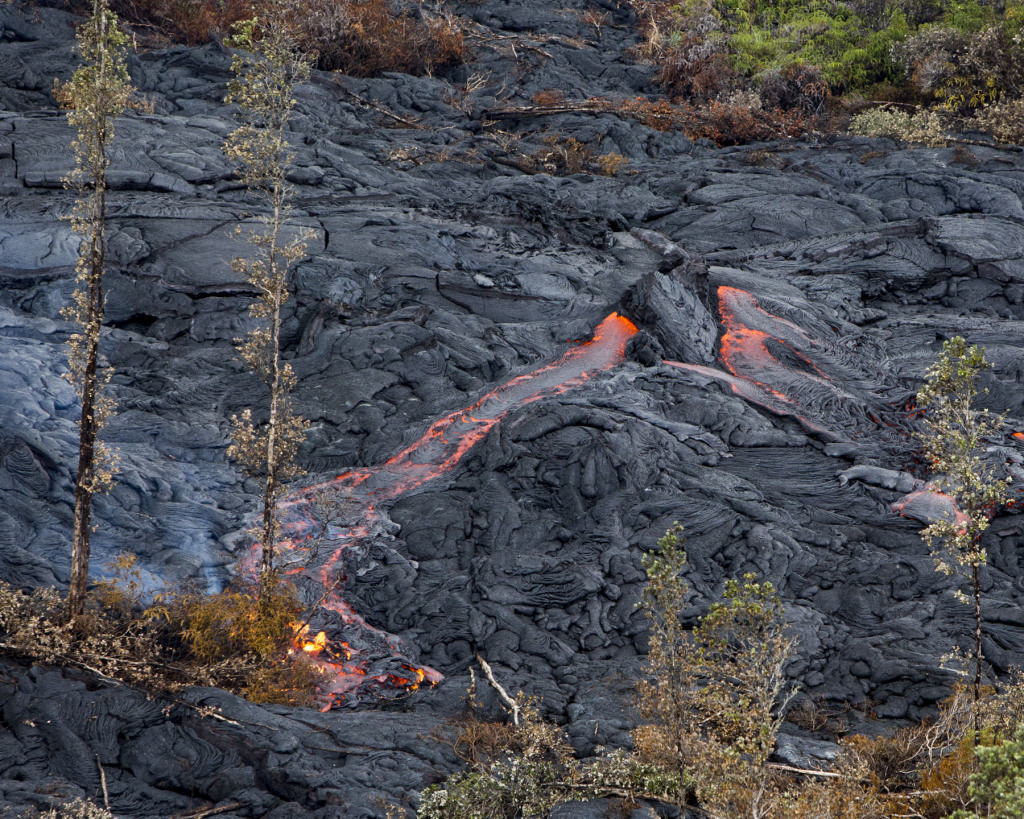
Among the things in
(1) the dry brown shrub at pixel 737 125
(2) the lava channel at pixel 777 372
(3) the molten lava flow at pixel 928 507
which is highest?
(1) the dry brown shrub at pixel 737 125

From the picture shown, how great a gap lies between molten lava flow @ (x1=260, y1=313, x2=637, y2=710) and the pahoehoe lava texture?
0.31 metres

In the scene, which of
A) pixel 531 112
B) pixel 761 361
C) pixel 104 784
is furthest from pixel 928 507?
pixel 531 112

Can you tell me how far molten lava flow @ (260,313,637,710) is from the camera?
48.4 ft

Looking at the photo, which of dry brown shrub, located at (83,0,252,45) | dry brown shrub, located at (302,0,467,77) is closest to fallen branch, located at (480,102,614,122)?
dry brown shrub, located at (302,0,467,77)

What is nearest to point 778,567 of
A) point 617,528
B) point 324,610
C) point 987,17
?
point 617,528

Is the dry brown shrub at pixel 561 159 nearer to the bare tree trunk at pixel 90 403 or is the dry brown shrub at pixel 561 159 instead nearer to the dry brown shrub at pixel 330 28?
the dry brown shrub at pixel 330 28

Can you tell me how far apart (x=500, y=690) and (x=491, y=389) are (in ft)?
28.6

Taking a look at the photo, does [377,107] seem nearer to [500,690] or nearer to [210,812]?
[500,690]

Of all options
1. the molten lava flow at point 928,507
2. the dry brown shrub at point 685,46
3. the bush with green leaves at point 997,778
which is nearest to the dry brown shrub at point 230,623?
the bush with green leaves at point 997,778

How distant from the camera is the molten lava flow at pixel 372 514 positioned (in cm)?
1475

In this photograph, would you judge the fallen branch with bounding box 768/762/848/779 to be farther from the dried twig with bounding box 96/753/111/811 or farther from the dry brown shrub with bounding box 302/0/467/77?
the dry brown shrub with bounding box 302/0/467/77

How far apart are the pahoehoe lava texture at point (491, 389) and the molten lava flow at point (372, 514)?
31 cm

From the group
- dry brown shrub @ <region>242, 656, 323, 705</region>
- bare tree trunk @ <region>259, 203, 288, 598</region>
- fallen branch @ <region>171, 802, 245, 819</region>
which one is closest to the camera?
fallen branch @ <region>171, 802, 245, 819</region>

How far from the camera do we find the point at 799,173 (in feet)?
Result: 107
